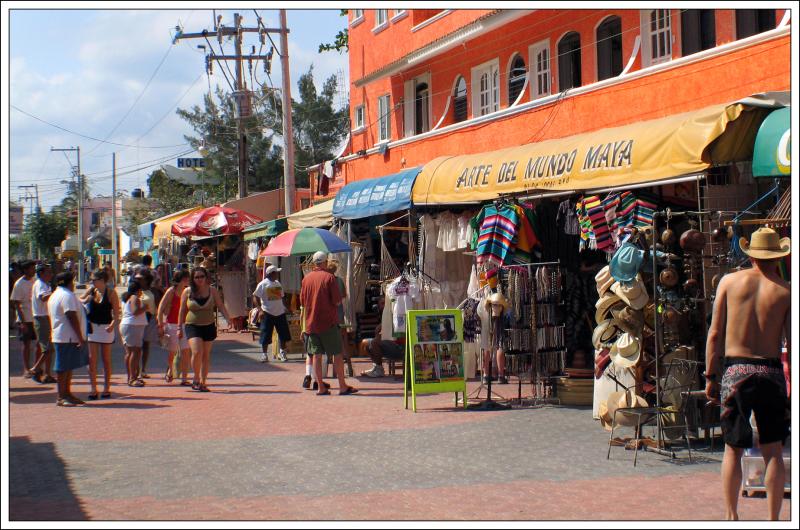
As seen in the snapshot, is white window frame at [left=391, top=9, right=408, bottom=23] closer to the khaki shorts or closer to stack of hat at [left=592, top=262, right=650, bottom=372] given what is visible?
the khaki shorts

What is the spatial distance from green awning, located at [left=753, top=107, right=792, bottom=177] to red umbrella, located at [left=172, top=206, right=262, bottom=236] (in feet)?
62.3

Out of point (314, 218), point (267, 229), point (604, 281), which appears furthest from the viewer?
point (267, 229)

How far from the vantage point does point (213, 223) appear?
89.0 feet

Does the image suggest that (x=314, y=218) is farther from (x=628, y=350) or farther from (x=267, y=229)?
(x=628, y=350)

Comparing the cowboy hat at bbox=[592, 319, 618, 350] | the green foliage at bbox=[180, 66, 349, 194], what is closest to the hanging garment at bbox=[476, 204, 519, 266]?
the cowboy hat at bbox=[592, 319, 618, 350]

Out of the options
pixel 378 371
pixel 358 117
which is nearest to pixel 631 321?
pixel 378 371

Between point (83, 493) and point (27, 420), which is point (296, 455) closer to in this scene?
point (83, 493)

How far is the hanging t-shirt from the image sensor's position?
1561 cm

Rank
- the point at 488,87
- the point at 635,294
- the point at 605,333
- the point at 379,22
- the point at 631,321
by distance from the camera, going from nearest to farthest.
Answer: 1. the point at 635,294
2. the point at 631,321
3. the point at 605,333
4. the point at 488,87
5. the point at 379,22

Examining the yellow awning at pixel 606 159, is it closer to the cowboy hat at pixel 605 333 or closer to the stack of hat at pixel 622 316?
the stack of hat at pixel 622 316

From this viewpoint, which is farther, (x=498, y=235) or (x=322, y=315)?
(x=322, y=315)

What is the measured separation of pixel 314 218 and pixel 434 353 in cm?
860

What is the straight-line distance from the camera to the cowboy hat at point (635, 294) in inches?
399

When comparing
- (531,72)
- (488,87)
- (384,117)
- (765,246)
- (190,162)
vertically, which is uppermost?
(190,162)
